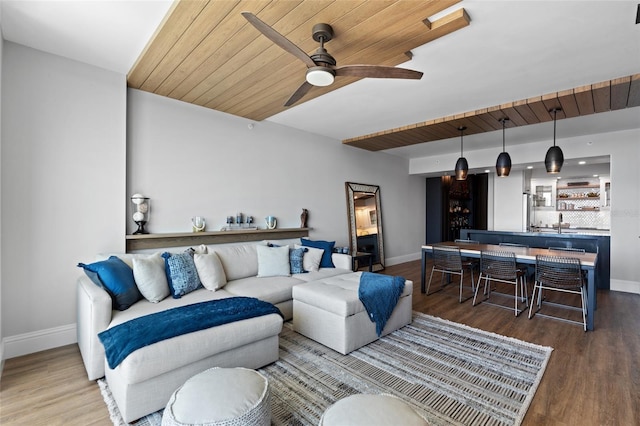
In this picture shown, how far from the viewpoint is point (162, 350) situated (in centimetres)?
192

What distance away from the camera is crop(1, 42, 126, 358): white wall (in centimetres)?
270

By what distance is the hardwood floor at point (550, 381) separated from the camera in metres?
1.93

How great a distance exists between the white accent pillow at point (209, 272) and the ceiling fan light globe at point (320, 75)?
7.27 ft

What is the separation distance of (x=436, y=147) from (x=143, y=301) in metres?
6.00

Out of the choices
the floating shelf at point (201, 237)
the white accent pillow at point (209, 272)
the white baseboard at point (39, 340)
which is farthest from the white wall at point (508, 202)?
the white baseboard at point (39, 340)

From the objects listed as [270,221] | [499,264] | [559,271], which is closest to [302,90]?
[270,221]

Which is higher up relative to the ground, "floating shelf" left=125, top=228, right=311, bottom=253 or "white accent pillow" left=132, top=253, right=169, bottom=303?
"floating shelf" left=125, top=228, right=311, bottom=253

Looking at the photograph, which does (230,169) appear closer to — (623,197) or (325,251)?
(325,251)

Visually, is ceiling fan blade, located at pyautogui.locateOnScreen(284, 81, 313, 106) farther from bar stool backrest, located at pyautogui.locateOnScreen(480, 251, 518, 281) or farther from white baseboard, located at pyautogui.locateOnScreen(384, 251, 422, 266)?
white baseboard, located at pyautogui.locateOnScreen(384, 251, 422, 266)

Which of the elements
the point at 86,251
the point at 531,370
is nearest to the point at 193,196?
the point at 86,251

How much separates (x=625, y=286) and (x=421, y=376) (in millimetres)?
5048

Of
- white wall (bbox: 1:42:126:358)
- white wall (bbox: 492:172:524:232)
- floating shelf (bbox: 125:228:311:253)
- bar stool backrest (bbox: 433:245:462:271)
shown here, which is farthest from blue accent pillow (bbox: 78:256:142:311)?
white wall (bbox: 492:172:524:232)

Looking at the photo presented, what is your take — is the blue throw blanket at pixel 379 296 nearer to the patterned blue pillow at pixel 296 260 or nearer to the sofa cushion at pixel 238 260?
the patterned blue pillow at pixel 296 260

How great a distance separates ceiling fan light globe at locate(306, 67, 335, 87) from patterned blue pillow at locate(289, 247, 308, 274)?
8.29ft
